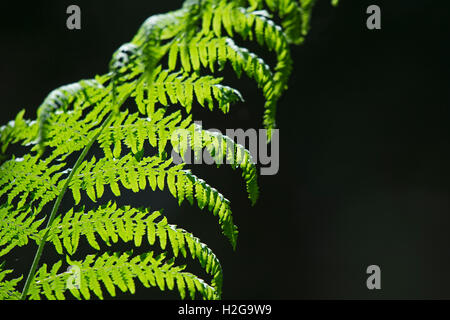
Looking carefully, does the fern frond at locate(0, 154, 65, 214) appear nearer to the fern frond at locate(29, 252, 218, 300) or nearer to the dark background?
the fern frond at locate(29, 252, 218, 300)

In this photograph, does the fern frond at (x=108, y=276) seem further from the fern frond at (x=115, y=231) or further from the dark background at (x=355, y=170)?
the dark background at (x=355, y=170)

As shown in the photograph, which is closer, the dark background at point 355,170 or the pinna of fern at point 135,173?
the pinna of fern at point 135,173

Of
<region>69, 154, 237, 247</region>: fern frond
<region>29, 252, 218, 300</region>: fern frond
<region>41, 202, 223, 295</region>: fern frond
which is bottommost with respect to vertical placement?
<region>29, 252, 218, 300</region>: fern frond

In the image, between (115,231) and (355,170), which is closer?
(115,231)

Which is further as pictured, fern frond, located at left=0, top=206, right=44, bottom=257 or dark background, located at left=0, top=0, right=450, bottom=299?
dark background, located at left=0, top=0, right=450, bottom=299

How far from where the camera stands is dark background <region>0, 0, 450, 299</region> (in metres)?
2.68

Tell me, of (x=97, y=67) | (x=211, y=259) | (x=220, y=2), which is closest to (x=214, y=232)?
(x=97, y=67)

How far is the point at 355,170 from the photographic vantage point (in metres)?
2.79

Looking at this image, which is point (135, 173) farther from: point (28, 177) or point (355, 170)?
point (355, 170)

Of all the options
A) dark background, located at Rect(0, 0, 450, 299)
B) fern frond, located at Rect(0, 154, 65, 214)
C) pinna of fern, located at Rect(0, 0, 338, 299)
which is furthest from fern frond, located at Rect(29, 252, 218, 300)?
dark background, located at Rect(0, 0, 450, 299)

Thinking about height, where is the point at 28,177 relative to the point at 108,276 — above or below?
above

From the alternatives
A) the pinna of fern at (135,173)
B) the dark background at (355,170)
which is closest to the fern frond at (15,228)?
the pinna of fern at (135,173)

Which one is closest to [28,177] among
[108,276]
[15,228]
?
[15,228]

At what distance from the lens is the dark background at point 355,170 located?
2676 mm
